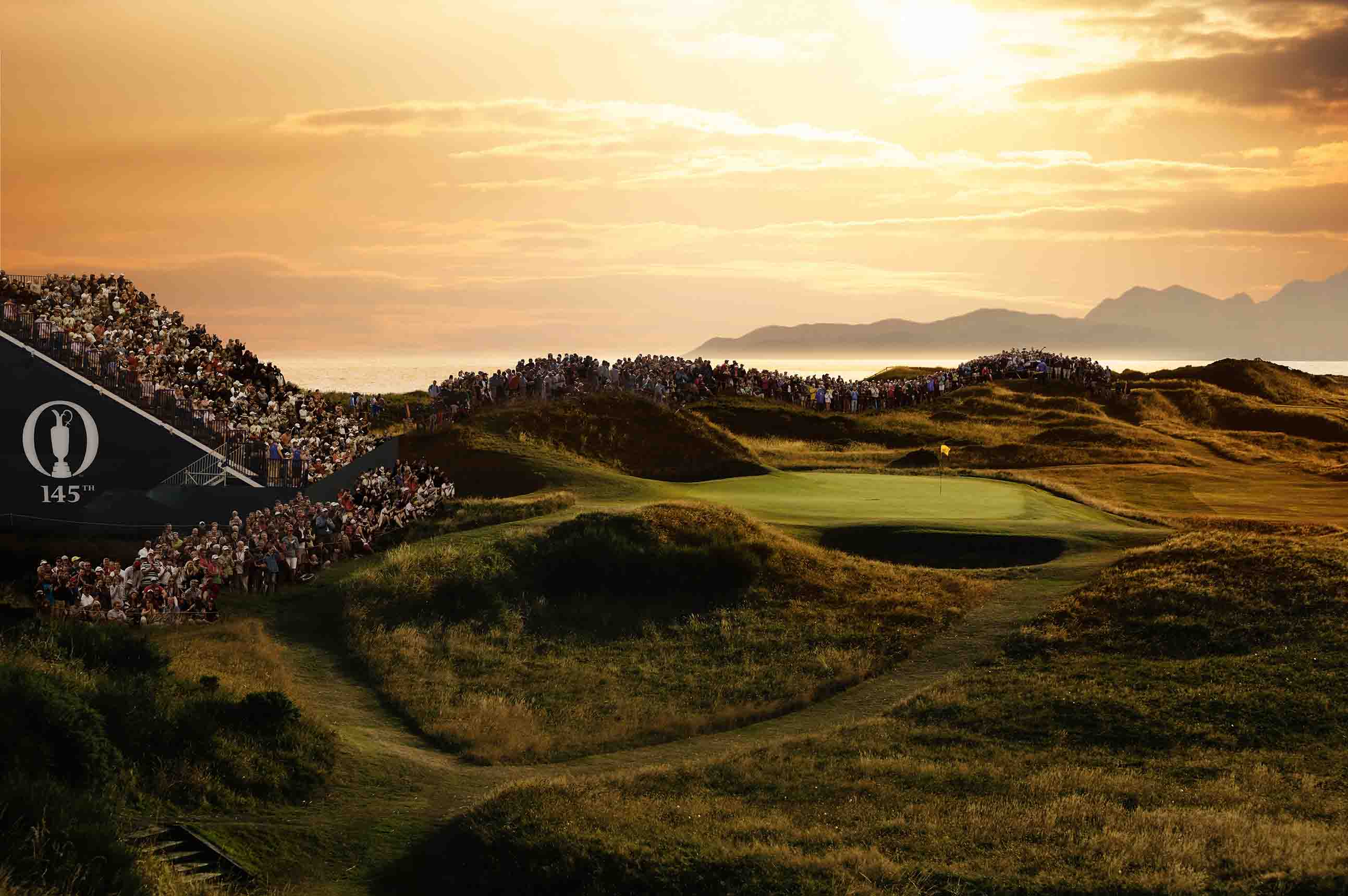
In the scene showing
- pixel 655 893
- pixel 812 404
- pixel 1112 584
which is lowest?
pixel 655 893

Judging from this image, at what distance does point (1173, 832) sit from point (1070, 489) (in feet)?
119

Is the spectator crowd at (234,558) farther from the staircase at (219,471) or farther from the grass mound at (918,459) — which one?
the grass mound at (918,459)

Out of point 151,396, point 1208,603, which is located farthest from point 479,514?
point 1208,603

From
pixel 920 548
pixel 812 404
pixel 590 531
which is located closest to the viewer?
pixel 590 531

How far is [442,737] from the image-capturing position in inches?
976

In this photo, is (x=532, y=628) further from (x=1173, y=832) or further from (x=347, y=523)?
(x=1173, y=832)

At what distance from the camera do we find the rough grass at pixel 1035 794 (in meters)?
17.0

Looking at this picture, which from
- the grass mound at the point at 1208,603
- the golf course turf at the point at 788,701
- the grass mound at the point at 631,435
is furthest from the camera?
the grass mound at the point at 631,435

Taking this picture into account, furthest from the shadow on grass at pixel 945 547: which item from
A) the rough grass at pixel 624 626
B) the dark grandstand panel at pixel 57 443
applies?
the dark grandstand panel at pixel 57 443

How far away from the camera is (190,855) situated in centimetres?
1809

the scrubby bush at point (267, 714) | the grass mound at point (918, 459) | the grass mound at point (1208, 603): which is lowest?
the scrubby bush at point (267, 714)

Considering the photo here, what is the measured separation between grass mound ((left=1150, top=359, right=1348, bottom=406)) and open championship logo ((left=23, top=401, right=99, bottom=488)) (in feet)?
281

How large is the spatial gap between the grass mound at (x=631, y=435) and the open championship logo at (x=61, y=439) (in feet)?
49.3

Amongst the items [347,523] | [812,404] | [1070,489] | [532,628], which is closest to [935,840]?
[532,628]
